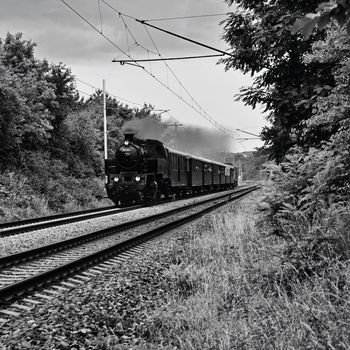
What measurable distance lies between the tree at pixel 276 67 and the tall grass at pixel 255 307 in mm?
4124

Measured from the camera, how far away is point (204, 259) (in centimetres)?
744

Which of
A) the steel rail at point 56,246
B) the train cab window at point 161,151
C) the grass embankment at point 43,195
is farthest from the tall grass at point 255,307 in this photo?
the train cab window at point 161,151

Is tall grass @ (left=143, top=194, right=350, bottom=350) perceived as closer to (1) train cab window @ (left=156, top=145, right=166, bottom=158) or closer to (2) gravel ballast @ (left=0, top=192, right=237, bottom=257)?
(2) gravel ballast @ (left=0, top=192, right=237, bottom=257)

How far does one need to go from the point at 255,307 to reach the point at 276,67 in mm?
8857

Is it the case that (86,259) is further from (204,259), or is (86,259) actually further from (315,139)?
(315,139)

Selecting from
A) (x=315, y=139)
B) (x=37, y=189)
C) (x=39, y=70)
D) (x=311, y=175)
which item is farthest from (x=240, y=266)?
(x=39, y=70)

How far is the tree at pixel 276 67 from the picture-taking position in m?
10.2

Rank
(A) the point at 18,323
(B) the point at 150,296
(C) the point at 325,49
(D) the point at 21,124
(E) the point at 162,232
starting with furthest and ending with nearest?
(D) the point at 21,124, (E) the point at 162,232, (C) the point at 325,49, (B) the point at 150,296, (A) the point at 18,323

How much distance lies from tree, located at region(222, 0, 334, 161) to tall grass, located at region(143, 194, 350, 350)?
412 cm

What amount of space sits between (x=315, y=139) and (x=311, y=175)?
12.9 ft

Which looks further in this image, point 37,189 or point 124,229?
point 37,189

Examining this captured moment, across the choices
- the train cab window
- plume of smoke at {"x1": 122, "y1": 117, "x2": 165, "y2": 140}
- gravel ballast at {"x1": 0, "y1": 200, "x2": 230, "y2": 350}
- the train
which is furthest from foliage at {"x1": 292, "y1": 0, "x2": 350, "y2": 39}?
plume of smoke at {"x1": 122, "y1": 117, "x2": 165, "y2": 140}

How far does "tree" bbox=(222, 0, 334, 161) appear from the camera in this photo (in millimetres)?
10227

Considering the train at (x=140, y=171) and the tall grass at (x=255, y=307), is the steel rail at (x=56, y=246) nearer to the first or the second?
the tall grass at (x=255, y=307)
